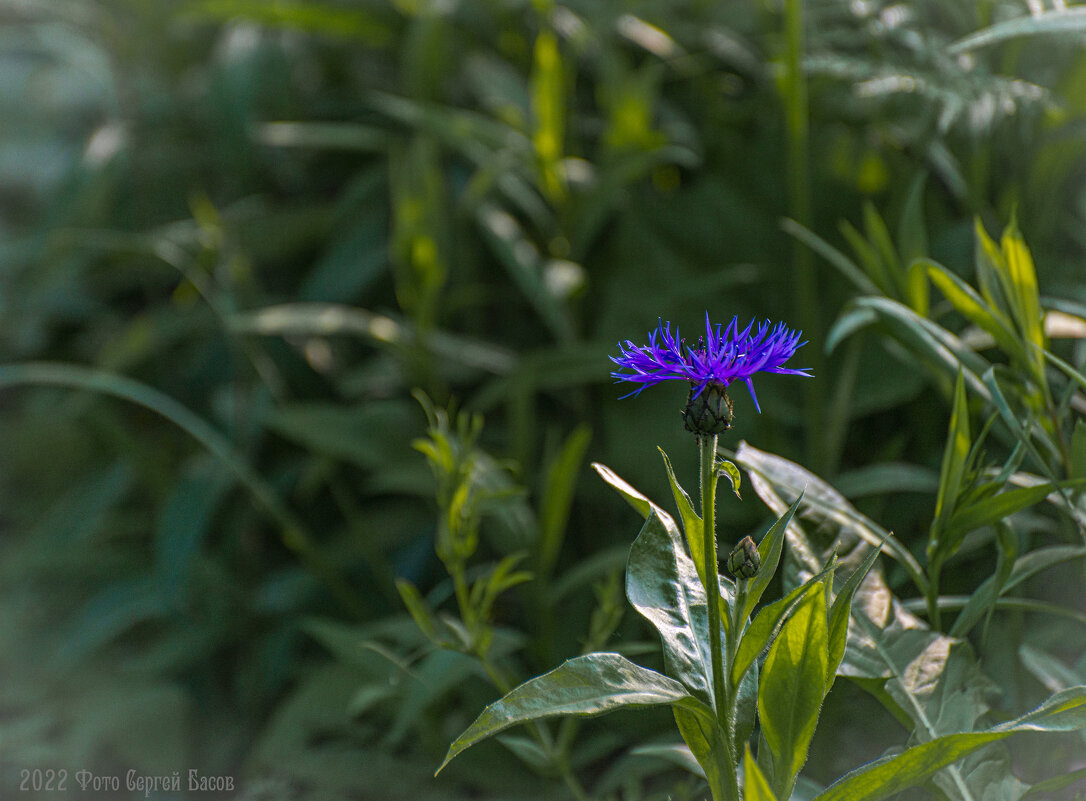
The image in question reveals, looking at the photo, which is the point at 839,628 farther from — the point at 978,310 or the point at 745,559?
the point at 978,310

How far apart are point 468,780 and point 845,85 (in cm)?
73

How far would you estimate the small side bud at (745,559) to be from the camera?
1.01 ft

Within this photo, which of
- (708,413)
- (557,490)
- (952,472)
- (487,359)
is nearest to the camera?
(708,413)

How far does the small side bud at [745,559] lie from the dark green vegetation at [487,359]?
0.10 meters

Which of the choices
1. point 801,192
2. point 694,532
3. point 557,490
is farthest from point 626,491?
point 801,192

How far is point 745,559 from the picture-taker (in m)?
0.31

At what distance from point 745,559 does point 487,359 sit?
21.4 inches

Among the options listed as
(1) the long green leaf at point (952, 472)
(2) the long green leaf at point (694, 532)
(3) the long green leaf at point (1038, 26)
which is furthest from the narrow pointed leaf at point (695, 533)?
(3) the long green leaf at point (1038, 26)

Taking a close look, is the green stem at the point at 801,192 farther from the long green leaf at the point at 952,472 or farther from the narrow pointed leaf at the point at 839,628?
the narrow pointed leaf at the point at 839,628

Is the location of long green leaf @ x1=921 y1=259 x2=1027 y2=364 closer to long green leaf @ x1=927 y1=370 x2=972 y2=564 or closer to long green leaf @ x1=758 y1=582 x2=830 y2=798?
long green leaf @ x1=927 y1=370 x2=972 y2=564

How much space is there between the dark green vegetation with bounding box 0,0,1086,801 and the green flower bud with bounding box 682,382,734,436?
138 millimetres

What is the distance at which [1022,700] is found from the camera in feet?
1.81

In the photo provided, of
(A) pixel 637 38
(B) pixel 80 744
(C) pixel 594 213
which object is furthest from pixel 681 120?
(B) pixel 80 744

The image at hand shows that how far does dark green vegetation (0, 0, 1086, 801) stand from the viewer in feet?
1.68
